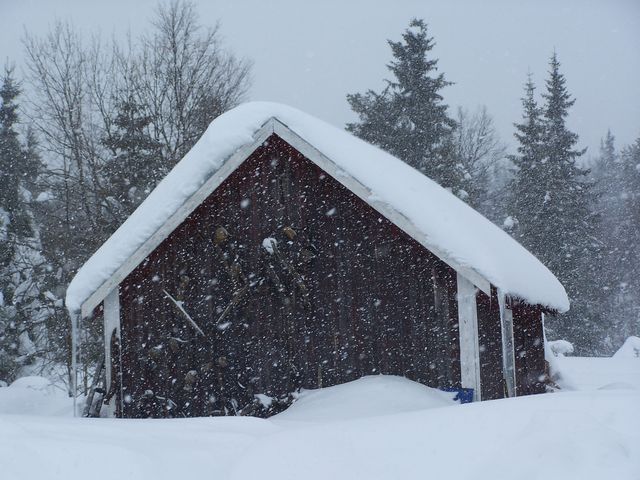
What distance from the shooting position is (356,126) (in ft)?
102

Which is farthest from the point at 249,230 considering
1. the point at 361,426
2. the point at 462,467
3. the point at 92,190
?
the point at 92,190

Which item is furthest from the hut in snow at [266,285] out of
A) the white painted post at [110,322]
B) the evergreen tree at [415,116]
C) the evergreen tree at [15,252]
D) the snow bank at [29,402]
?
the evergreen tree at [415,116]

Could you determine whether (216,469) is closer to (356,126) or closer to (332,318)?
(332,318)

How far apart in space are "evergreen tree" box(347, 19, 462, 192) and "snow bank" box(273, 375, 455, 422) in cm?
2205

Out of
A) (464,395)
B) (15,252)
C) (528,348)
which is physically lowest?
(464,395)

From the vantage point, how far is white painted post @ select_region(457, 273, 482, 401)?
22.8 feet

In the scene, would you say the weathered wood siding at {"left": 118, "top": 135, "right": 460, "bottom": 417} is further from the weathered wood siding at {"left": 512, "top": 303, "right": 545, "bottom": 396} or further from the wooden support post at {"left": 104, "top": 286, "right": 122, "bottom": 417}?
the weathered wood siding at {"left": 512, "top": 303, "right": 545, "bottom": 396}

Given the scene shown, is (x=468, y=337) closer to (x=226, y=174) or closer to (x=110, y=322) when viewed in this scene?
(x=226, y=174)

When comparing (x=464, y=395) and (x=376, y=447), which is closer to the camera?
(x=376, y=447)

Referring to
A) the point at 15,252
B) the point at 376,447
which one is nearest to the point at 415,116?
the point at 15,252

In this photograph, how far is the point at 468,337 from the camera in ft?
23.0

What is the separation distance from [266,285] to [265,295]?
0.43 feet

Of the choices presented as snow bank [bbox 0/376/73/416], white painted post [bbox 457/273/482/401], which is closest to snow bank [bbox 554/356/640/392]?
white painted post [bbox 457/273/482/401]

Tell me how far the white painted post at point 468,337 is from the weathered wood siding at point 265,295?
703 millimetres
